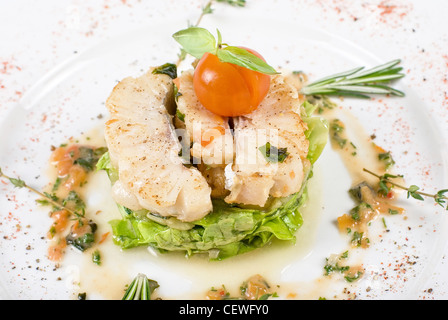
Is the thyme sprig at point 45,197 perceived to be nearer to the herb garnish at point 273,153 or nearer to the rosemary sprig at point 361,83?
the herb garnish at point 273,153

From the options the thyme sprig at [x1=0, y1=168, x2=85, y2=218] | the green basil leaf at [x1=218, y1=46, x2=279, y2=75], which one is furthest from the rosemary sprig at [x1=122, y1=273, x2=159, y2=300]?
the green basil leaf at [x1=218, y1=46, x2=279, y2=75]

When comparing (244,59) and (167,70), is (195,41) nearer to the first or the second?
(244,59)

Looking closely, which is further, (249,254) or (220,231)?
(249,254)

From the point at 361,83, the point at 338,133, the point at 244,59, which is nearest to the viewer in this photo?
the point at 244,59

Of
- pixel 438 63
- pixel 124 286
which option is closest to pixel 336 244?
pixel 124 286

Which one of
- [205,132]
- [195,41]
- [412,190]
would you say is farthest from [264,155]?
[412,190]

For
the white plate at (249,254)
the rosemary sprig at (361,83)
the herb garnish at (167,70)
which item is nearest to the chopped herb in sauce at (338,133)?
the white plate at (249,254)

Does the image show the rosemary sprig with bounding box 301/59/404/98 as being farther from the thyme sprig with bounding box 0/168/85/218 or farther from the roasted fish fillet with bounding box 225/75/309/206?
the thyme sprig with bounding box 0/168/85/218
